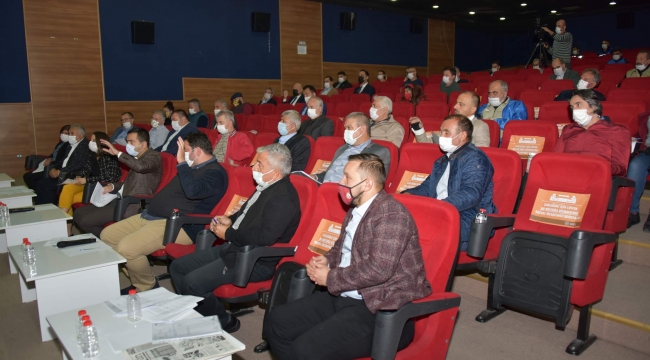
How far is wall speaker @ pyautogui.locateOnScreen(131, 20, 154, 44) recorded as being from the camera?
9.93 meters

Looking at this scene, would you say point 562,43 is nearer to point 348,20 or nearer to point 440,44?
point 348,20

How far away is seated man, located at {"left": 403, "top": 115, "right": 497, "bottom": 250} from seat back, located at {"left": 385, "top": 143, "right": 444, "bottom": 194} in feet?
0.70

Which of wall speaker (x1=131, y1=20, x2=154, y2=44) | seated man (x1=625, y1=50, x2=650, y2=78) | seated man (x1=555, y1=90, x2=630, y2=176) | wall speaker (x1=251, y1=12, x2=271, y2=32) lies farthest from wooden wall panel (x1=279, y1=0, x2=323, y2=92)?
seated man (x1=555, y1=90, x2=630, y2=176)

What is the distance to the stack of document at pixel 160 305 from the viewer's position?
83.7 inches

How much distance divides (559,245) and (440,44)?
14.5 metres

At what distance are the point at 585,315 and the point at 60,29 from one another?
9894mm

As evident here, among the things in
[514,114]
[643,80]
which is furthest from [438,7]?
[514,114]

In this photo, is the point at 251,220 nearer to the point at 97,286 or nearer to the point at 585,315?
the point at 97,286

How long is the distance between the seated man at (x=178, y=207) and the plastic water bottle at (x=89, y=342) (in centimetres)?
151

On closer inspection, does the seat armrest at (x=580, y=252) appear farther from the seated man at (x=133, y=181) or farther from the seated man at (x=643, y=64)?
the seated man at (x=643, y=64)

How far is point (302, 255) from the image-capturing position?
262cm

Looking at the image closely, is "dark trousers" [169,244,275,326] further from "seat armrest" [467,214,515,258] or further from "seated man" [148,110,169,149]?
"seated man" [148,110,169,149]

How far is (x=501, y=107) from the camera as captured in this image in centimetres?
455

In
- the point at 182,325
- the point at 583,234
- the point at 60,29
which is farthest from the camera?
the point at 60,29
